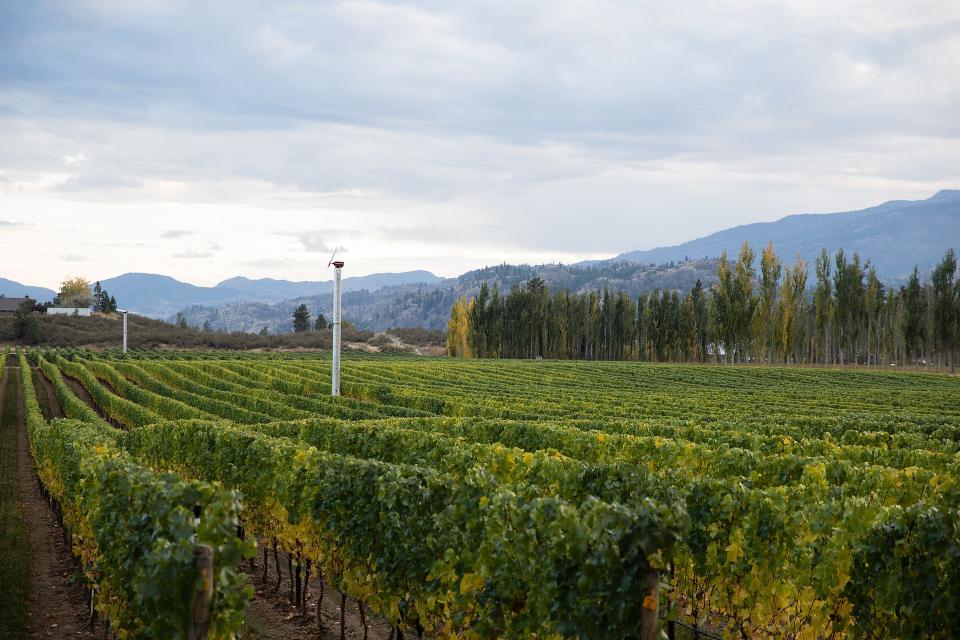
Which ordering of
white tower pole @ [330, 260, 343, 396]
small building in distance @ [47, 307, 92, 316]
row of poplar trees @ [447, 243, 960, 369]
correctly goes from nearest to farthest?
white tower pole @ [330, 260, 343, 396]
row of poplar trees @ [447, 243, 960, 369]
small building in distance @ [47, 307, 92, 316]

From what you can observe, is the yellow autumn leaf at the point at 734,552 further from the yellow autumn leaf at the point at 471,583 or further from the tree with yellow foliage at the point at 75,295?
the tree with yellow foliage at the point at 75,295

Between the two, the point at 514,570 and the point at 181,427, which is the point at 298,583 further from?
the point at 181,427

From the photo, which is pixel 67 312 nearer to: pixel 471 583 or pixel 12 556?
pixel 12 556

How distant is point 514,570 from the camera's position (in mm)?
8055

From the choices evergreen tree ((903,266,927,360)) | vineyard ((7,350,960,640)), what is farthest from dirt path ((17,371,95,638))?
evergreen tree ((903,266,927,360))

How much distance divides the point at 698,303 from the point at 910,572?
96345 millimetres

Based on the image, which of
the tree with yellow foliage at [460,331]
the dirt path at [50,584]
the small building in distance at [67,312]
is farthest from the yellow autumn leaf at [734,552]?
the small building in distance at [67,312]

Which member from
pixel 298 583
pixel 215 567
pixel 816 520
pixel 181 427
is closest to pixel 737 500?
pixel 816 520

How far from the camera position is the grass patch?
12275mm

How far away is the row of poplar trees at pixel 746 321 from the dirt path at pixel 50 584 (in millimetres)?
75658

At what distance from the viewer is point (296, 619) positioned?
12.8m

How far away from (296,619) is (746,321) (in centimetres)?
7958

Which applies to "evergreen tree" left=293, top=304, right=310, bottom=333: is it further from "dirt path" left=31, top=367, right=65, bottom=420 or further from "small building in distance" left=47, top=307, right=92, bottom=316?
"dirt path" left=31, top=367, right=65, bottom=420

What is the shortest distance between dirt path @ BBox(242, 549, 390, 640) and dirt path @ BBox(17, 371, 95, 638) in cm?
260
